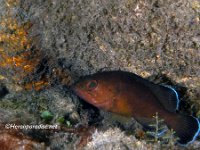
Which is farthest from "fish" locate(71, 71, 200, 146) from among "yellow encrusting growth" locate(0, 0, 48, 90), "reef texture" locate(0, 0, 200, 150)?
"yellow encrusting growth" locate(0, 0, 48, 90)

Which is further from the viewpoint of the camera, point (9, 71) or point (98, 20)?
point (9, 71)

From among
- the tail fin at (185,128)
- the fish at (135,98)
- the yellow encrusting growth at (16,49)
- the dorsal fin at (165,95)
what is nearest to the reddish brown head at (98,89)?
the fish at (135,98)

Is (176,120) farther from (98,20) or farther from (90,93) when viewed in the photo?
(98,20)

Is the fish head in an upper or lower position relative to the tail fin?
upper

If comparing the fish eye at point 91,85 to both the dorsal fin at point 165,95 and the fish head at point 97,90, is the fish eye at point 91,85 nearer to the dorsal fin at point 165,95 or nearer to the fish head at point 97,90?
the fish head at point 97,90

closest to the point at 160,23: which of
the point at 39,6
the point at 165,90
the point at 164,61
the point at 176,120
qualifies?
the point at 164,61

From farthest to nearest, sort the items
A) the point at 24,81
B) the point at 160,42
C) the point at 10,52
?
the point at 24,81, the point at 10,52, the point at 160,42

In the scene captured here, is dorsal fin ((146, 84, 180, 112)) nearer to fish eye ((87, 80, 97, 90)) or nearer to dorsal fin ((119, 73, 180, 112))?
dorsal fin ((119, 73, 180, 112))

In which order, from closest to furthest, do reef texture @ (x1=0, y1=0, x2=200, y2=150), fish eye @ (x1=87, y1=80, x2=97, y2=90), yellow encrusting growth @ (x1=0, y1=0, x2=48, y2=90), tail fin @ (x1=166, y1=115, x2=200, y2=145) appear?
fish eye @ (x1=87, y1=80, x2=97, y2=90)
tail fin @ (x1=166, y1=115, x2=200, y2=145)
reef texture @ (x1=0, y1=0, x2=200, y2=150)
yellow encrusting growth @ (x1=0, y1=0, x2=48, y2=90)

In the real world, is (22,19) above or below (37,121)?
above
